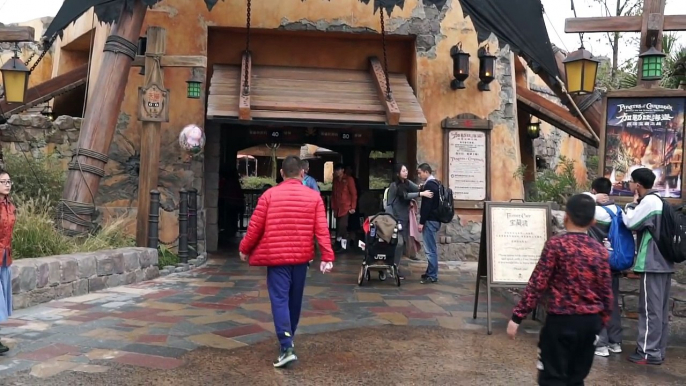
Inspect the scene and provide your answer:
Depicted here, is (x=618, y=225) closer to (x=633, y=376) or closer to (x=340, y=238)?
(x=633, y=376)

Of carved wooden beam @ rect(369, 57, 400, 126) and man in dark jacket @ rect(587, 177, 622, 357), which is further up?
carved wooden beam @ rect(369, 57, 400, 126)

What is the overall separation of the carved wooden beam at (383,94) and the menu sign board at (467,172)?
55.9 inches

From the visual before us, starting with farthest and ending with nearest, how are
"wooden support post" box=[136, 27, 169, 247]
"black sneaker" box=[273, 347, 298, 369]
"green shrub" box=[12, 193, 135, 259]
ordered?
"wooden support post" box=[136, 27, 169, 247] → "green shrub" box=[12, 193, 135, 259] → "black sneaker" box=[273, 347, 298, 369]

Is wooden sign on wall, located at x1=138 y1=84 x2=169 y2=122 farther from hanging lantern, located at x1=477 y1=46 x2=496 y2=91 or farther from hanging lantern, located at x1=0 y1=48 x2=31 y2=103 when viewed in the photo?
hanging lantern, located at x1=477 y1=46 x2=496 y2=91

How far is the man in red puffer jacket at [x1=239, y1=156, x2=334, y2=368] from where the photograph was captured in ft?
13.9

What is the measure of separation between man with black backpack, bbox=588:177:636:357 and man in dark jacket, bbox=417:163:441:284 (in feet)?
9.42

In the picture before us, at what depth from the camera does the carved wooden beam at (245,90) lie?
28.6 ft

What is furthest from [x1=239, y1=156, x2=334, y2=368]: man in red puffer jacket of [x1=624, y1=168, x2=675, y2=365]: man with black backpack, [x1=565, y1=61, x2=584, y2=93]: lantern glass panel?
[x1=565, y1=61, x2=584, y2=93]: lantern glass panel

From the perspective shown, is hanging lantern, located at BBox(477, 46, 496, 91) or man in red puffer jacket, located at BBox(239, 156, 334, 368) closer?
man in red puffer jacket, located at BBox(239, 156, 334, 368)

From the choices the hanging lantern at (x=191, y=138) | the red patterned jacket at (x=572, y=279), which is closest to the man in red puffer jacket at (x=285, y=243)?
the red patterned jacket at (x=572, y=279)

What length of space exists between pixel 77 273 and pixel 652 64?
241 inches

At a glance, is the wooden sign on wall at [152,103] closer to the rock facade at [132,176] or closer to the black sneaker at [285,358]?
the rock facade at [132,176]

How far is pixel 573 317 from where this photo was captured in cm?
298

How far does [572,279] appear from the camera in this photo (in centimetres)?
301
